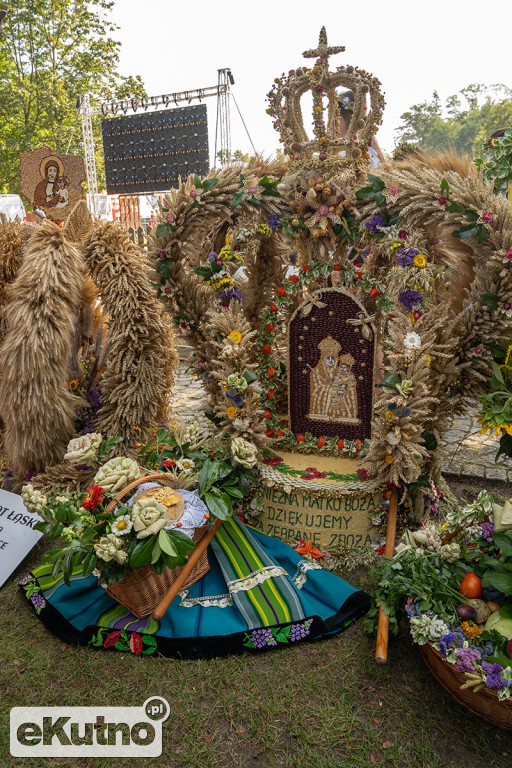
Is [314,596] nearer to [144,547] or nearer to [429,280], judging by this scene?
[144,547]

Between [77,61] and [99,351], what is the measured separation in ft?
57.3

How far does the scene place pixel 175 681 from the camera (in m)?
2.36

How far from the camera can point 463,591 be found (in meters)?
2.26

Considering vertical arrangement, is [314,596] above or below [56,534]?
below

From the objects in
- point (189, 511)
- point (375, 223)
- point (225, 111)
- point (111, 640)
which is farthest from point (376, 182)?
point (225, 111)

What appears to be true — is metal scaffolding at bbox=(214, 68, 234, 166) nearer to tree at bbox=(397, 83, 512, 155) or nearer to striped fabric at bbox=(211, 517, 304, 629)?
striped fabric at bbox=(211, 517, 304, 629)

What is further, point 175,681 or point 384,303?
point 384,303

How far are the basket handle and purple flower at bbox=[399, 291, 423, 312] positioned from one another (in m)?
1.54

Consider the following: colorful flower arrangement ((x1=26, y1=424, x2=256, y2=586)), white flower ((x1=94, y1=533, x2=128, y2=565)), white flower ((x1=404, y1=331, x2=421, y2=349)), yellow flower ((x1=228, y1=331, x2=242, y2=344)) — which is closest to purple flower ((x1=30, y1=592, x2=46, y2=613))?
colorful flower arrangement ((x1=26, y1=424, x2=256, y2=586))

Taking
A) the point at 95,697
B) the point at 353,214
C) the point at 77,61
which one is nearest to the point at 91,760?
the point at 95,697

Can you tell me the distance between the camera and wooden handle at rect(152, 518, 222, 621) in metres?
2.53

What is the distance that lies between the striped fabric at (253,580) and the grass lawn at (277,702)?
0.17 meters

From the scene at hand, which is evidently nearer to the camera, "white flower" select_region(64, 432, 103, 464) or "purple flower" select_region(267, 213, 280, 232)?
"white flower" select_region(64, 432, 103, 464)

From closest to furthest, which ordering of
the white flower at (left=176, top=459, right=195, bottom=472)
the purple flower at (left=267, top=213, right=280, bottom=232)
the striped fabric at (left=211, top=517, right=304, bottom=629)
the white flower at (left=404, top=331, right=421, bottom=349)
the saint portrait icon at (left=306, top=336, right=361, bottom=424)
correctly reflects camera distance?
the striped fabric at (left=211, top=517, right=304, bottom=629)
the white flower at (left=404, top=331, right=421, bottom=349)
the white flower at (left=176, top=459, right=195, bottom=472)
the purple flower at (left=267, top=213, right=280, bottom=232)
the saint portrait icon at (left=306, top=336, right=361, bottom=424)
